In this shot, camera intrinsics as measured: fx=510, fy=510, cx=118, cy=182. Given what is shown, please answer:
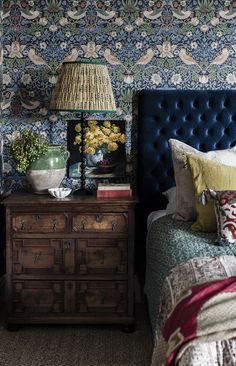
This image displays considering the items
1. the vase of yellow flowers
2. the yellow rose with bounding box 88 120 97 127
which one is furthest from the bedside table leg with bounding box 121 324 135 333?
the yellow rose with bounding box 88 120 97 127

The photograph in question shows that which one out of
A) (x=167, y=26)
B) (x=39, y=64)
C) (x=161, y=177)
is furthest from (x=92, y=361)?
(x=167, y=26)

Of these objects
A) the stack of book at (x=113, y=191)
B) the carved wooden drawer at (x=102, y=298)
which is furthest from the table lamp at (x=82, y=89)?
the carved wooden drawer at (x=102, y=298)

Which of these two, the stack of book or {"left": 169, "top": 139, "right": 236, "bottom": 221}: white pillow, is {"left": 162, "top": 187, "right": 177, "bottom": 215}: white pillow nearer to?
{"left": 169, "top": 139, "right": 236, "bottom": 221}: white pillow

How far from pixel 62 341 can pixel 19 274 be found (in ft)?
1.63

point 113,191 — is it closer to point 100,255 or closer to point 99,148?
point 100,255

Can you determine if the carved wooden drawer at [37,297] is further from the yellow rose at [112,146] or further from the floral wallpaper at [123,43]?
the floral wallpaper at [123,43]

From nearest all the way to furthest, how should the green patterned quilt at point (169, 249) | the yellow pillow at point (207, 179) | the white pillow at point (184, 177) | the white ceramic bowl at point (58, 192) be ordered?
the green patterned quilt at point (169, 249)
the yellow pillow at point (207, 179)
the white pillow at point (184, 177)
the white ceramic bowl at point (58, 192)

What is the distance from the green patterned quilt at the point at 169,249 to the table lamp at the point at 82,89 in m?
0.86

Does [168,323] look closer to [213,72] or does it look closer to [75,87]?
[75,87]

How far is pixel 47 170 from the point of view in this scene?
3.38m

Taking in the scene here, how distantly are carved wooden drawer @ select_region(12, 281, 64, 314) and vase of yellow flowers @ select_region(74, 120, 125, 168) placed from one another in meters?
0.99

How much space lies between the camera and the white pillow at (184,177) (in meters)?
3.16

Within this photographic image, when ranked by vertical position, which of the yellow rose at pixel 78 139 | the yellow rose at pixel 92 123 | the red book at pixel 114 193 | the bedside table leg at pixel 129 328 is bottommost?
the bedside table leg at pixel 129 328

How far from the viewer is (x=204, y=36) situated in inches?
145
